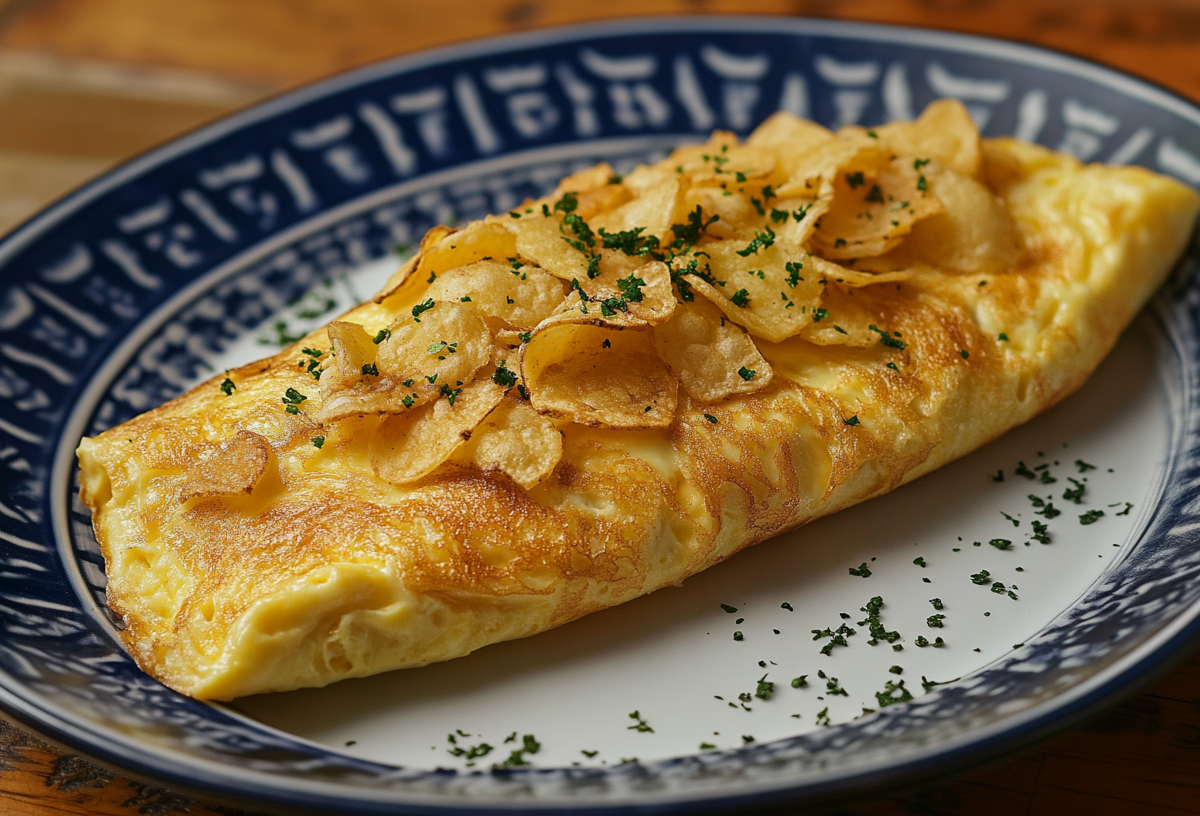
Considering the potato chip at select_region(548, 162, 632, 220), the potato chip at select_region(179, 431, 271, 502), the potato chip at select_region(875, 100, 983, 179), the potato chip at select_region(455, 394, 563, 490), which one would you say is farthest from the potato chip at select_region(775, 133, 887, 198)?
the potato chip at select_region(179, 431, 271, 502)

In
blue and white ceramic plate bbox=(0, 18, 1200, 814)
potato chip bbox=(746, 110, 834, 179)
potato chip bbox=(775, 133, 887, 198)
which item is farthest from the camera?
potato chip bbox=(746, 110, 834, 179)

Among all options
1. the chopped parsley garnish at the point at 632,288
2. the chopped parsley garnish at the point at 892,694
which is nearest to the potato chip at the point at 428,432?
the chopped parsley garnish at the point at 632,288

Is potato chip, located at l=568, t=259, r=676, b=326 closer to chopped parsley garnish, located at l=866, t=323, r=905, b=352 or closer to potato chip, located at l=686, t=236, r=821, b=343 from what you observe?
potato chip, located at l=686, t=236, r=821, b=343

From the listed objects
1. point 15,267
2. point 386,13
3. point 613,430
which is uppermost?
point 386,13

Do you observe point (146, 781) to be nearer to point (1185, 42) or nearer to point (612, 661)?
point (612, 661)

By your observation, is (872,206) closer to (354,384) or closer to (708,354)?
(708,354)

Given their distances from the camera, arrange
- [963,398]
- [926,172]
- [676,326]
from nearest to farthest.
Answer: [676,326] < [963,398] < [926,172]

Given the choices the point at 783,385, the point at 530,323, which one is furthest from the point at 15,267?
the point at 783,385

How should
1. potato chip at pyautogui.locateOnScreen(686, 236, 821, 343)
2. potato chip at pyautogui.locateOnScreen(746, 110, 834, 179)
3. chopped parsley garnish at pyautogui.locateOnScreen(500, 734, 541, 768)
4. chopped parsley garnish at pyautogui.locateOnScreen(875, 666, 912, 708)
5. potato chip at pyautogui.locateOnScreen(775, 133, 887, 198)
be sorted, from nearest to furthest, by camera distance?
chopped parsley garnish at pyautogui.locateOnScreen(500, 734, 541, 768) < chopped parsley garnish at pyautogui.locateOnScreen(875, 666, 912, 708) < potato chip at pyautogui.locateOnScreen(686, 236, 821, 343) < potato chip at pyautogui.locateOnScreen(775, 133, 887, 198) < potato chip at pyautogui.locateOnScreen(746, 110, 834, 179)
